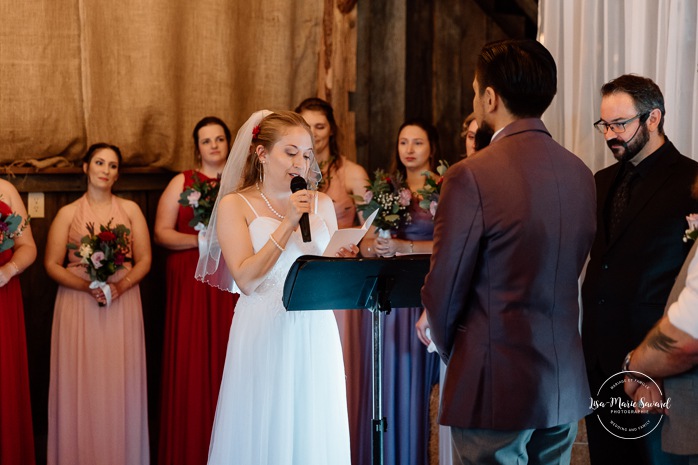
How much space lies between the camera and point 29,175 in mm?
4883

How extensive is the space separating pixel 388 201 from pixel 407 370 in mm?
848

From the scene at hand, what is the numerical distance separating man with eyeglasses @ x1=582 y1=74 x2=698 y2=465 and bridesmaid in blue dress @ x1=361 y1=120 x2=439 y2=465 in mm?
1060

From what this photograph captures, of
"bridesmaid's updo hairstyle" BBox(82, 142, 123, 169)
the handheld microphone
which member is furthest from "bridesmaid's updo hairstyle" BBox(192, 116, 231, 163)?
the handheld microphone

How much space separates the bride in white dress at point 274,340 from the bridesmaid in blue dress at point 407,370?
1.08 m

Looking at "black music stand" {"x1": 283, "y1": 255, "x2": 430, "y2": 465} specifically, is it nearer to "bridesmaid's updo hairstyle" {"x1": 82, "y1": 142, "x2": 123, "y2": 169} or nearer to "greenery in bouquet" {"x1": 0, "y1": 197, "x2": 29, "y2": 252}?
"greenery in bouquet" {"x1": 0, "y1": 197, "x2": 29, "y2": 252}

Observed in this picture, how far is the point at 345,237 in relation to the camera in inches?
118

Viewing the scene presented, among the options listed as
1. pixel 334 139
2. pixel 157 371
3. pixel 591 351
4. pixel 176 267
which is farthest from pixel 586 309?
pixel 157 371

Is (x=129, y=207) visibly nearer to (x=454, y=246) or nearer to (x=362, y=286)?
(x=362, y=286)

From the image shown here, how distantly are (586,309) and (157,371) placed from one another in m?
3.08

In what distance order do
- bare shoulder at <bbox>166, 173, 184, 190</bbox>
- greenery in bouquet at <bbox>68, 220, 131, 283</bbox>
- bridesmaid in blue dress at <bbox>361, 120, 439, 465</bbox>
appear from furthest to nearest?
bare shoulder at <bbox>166, 173, 184, 190</bbox>
greenery in bouquet at <bbox>68, 220, 131, 283</bbox>
bridesmaid in blue dress at <bbox>361, 120, 439, 465</bbox>

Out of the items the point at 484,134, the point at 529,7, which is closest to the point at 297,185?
the point at 484,134

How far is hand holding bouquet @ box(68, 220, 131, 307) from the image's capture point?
4391 mm

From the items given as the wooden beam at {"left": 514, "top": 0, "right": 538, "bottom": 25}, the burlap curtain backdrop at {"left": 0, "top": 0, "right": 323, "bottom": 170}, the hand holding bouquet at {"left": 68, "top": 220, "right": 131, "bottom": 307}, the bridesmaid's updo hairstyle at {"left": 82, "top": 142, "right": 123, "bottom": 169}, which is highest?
the wooden beam at {"left": 514, "top": 0, "right": 538, "bottom": 25}

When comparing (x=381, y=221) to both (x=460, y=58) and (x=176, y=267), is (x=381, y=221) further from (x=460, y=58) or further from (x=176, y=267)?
(x=460, y=58)
